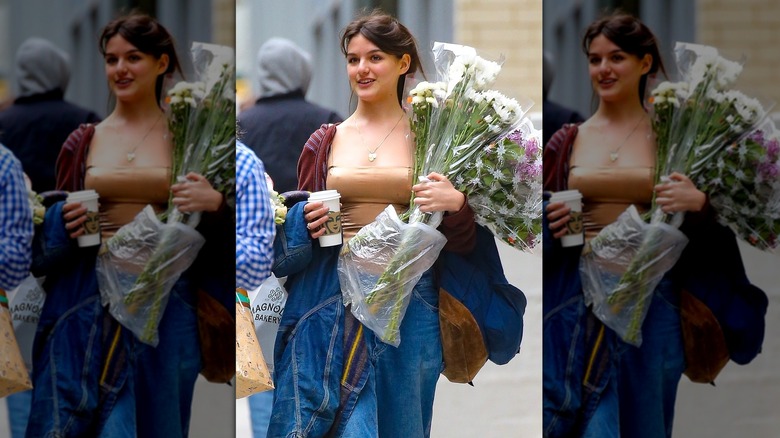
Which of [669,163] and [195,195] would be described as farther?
[669,163]

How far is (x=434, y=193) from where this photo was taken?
130 inches

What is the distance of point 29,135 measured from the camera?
2.94 metres

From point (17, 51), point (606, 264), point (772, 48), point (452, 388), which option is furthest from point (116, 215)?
point (772, 48)

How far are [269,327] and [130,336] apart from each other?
0.49m

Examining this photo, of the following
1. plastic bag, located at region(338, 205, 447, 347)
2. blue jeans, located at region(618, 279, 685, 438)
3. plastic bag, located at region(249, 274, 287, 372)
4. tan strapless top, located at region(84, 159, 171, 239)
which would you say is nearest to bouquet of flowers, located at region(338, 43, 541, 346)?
plastic bag, located at region(338, 205, 447, 347)

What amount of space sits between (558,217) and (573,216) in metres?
0.05

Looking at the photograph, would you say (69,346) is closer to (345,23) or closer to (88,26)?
(88,26)

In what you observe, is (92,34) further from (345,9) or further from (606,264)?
(606,264)

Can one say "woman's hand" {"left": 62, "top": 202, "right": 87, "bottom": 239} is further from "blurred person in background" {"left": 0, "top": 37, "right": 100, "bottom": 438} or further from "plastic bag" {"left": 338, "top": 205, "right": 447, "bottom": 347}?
"plastic bag" {"left": 338, "top": 205, "right": 447, "bottom": 347}

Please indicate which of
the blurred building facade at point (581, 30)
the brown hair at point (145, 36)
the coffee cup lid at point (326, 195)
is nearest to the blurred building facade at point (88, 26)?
the brown hair at point (145, 36)

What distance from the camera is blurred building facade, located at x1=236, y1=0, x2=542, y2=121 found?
3275mm

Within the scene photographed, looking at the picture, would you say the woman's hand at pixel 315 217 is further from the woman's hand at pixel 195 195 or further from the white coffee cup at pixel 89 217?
the white coffee cup at pixel 89 217

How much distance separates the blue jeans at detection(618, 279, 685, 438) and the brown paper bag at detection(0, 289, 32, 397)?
67.9 inches

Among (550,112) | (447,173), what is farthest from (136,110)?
(550,112)
